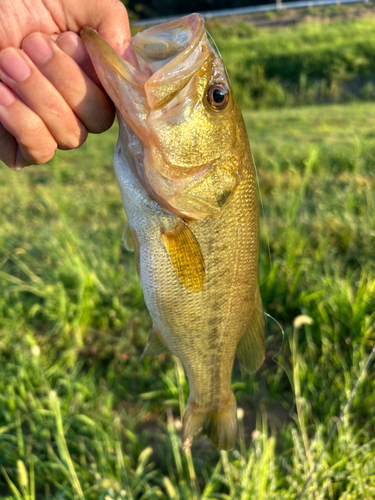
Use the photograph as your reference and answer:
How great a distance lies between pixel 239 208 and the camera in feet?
3.90

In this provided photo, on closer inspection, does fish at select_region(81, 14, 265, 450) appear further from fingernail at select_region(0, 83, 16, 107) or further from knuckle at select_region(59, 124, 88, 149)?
fingernail at select_region(0, 83, 16, 107)

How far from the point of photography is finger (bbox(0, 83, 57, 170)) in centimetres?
117

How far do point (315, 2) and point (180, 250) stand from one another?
767 inches

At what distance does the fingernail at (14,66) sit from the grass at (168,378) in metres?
1.05

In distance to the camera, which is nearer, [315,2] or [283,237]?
[283,237]

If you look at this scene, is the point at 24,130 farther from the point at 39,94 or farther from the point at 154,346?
the point at 154,346

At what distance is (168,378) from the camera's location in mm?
2404

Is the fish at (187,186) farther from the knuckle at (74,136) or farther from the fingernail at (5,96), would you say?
the fingernail at (5,96)

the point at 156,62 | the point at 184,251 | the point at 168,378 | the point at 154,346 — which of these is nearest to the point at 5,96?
the point at 156,62

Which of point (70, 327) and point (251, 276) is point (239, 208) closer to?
point (251, 276)

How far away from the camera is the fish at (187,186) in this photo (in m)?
1.08

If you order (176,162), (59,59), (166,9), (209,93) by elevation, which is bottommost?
(166,9)

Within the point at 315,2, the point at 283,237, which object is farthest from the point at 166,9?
the point at 283,237

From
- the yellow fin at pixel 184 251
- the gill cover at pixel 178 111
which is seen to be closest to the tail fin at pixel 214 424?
the yellow fin at pixel 184 251
